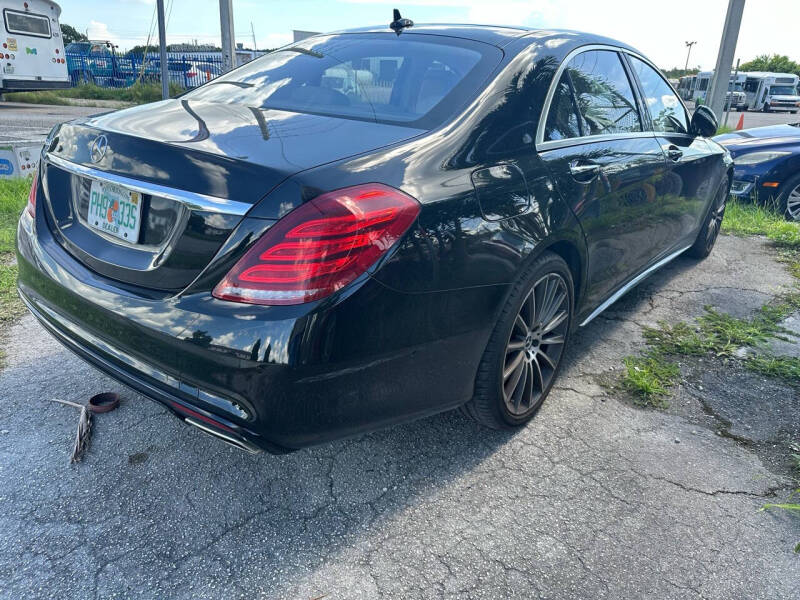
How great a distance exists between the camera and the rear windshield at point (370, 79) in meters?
2.31

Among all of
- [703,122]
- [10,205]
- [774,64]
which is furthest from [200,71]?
[774,64]

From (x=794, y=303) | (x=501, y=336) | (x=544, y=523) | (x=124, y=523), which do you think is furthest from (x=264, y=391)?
(x=794, y=303)

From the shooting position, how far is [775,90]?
3800 centimetres

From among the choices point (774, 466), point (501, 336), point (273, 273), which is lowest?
point (774, 466)

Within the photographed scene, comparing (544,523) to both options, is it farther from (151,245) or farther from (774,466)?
(151,245)

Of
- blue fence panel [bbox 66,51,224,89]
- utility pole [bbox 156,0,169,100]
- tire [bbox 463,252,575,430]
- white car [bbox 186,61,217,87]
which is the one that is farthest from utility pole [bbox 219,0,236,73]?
blue fence panel [bbox 66,51,224,89]

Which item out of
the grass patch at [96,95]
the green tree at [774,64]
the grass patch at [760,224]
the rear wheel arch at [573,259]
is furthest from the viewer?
the green tree at [774,64]

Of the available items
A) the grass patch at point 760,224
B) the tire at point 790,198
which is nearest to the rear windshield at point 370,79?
the grass patch at point 760,224

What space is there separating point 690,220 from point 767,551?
276cm

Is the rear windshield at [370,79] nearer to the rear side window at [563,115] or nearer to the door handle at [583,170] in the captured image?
the rear side window at [563,115]

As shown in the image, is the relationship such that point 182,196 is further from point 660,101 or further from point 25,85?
point 25,85

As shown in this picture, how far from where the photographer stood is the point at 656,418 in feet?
9.45

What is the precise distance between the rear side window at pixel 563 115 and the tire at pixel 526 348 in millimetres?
532

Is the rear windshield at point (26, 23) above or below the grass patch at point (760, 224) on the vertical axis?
above
